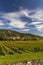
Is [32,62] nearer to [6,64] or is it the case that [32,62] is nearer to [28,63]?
[28,63]

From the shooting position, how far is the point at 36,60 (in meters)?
21.7

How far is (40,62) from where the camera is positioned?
21625 mm

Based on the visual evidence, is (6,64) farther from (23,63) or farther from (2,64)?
(23,63)

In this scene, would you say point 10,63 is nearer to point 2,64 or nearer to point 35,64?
point 2,64

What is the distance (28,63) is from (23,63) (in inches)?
20.2

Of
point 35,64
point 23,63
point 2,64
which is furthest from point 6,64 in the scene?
point 35,64

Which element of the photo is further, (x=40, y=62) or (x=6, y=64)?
(x=40, y=62)

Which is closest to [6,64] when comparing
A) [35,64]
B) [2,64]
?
[2,64]

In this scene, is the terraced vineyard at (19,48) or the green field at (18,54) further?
the terraced vineyard at (19,48)

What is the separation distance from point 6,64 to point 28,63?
7.82 feet

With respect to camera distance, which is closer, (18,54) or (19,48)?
(18,54)

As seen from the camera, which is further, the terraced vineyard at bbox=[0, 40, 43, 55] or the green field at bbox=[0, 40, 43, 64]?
the terraced vineyard at bbox=[0, 40, 43, 55]

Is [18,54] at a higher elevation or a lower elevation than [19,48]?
lower

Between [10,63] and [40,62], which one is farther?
[40,62]
